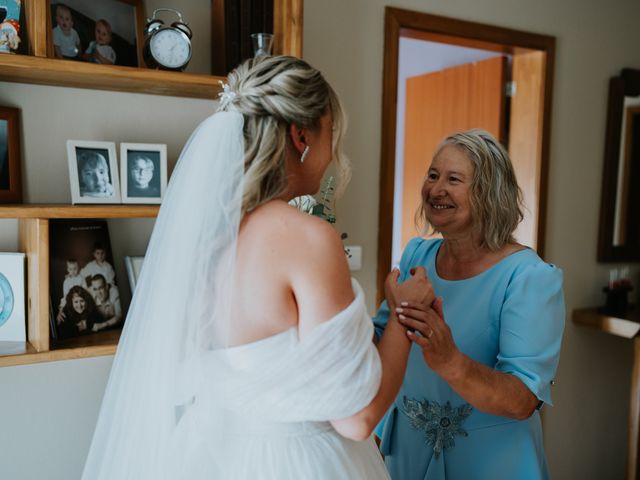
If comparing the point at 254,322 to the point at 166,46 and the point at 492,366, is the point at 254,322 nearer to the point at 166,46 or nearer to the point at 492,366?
the point at 492,366

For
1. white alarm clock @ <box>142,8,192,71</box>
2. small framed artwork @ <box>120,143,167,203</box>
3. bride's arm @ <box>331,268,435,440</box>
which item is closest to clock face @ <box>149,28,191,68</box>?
white alarm clock @ <box>142,8,192,71</box>

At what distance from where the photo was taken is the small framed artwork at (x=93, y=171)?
5.26 ft

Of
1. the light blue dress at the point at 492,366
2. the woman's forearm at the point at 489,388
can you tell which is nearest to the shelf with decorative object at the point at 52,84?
the light blue dress at the point at 492,366

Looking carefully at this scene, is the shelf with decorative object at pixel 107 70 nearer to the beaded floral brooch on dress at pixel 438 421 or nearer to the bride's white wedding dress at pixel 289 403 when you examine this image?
the bride's white wedding dress at pixel 289 403

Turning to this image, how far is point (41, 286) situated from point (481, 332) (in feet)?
3.64

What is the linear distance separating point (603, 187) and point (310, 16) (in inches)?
67.3

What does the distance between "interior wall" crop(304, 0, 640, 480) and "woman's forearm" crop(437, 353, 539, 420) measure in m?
1.00

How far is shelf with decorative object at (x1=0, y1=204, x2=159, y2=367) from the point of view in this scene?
144 cm

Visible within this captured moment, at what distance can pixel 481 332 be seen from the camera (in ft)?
Answer: 4.70

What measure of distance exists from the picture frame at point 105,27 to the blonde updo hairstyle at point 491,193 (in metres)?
0.98

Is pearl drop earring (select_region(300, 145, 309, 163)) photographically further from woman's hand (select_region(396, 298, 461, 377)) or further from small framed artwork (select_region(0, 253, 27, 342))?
small framed artwork (select_region(0, 253, 27, 342))

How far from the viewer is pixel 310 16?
2037 mm

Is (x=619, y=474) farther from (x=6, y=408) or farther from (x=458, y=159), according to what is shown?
(x=6, y=408)

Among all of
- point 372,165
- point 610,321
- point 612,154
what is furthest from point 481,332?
point 612,154
